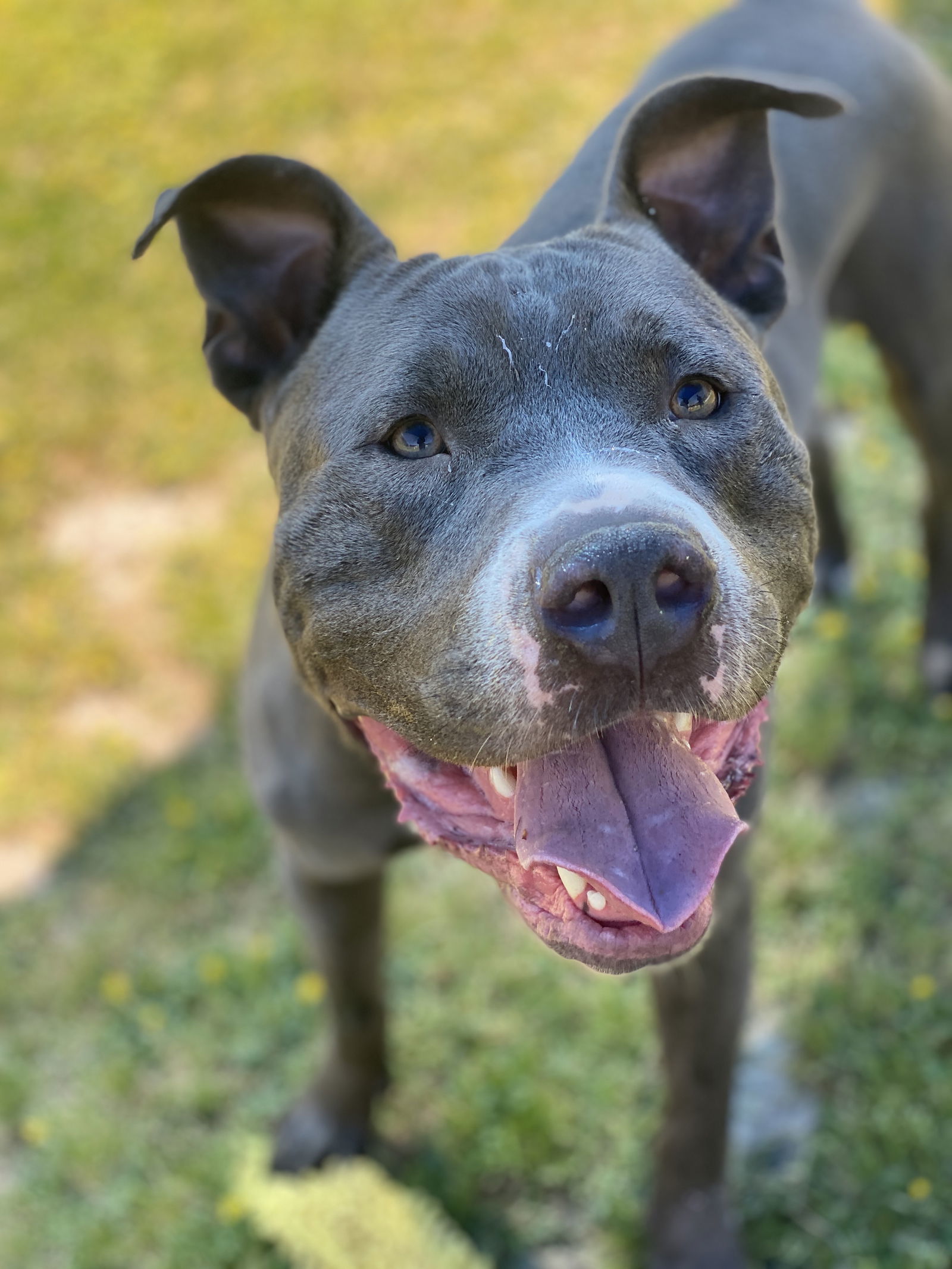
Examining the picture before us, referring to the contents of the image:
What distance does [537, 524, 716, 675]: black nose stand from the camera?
1.83 meters

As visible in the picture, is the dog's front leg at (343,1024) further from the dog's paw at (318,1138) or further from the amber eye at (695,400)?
the amber eye at (695,400)

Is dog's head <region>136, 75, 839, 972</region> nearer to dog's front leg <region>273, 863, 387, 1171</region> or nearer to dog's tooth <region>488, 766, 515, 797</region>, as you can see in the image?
dog's tooth <region>488, 766, 515, 797</region>

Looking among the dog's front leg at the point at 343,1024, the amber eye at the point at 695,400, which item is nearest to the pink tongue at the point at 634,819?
the amber eye at the point at 695,400

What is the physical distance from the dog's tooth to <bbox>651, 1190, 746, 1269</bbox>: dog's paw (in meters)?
1.60

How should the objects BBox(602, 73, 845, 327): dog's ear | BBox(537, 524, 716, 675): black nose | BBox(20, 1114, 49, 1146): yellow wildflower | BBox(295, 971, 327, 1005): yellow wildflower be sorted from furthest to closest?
BBox(295, 971, 327, 1005): yellow wildflower
BBox(20, 1114, 49, 1146): yellow wildflower
BBox(602, 73, 845, 327): dog's ear
BBox(537, 524, 716, 675): black nose

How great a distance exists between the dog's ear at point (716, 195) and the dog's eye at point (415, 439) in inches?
29.7

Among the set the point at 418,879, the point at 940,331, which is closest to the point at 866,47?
the point at 940,331

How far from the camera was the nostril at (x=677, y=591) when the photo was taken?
1874 millimetres

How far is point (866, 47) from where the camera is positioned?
12.6ft

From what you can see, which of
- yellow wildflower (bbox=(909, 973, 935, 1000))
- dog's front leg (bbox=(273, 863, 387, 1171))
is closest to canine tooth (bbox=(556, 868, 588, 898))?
dog's front leg (bbox=(273, 863, 387, 1171))

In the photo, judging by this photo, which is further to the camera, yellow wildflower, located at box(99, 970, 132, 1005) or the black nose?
yellow wildflower, located at box(99, 970, 132, 1005)

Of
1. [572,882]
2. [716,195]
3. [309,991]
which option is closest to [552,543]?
[572,882]

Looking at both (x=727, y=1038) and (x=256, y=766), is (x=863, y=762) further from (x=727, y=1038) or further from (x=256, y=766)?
(x=256, y=766)

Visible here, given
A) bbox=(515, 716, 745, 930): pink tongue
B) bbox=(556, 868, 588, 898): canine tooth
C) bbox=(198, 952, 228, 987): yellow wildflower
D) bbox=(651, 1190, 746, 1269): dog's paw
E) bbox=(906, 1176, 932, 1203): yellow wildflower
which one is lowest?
bbox=(198, 952, 228, 987): yellow wildflower
